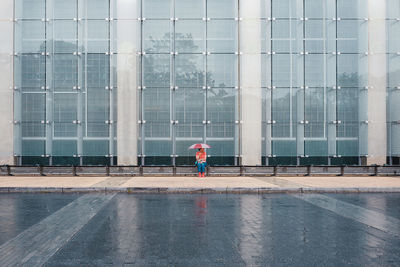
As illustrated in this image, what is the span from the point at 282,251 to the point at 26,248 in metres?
3.58

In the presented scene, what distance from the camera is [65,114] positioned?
20.8m

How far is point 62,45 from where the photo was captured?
828 inches

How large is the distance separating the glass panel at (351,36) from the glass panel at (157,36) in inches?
384

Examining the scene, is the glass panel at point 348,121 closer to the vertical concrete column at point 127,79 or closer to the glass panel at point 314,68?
the glass panel at point 314,68

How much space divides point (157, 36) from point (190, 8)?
250 cm

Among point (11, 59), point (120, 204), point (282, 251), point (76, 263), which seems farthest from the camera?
point (11, 59)

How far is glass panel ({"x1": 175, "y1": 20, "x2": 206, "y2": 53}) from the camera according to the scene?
21344 millimetres

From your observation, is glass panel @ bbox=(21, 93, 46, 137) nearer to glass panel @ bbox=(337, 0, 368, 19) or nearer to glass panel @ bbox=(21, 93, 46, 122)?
glass panel @ bbox=(21, 93, 46, 122)

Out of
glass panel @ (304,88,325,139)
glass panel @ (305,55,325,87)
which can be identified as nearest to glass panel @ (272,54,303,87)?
glass panel @ (305,55,325,87)

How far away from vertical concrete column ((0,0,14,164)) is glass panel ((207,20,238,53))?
11.1 metres

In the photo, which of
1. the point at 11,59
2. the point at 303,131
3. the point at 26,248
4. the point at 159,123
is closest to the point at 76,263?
the point at 26,248

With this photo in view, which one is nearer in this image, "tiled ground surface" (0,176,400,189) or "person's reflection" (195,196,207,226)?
"person's reflection" (195,196,207,226)

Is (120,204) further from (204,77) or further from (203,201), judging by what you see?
(204,77)

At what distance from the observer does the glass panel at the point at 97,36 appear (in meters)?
21.0
